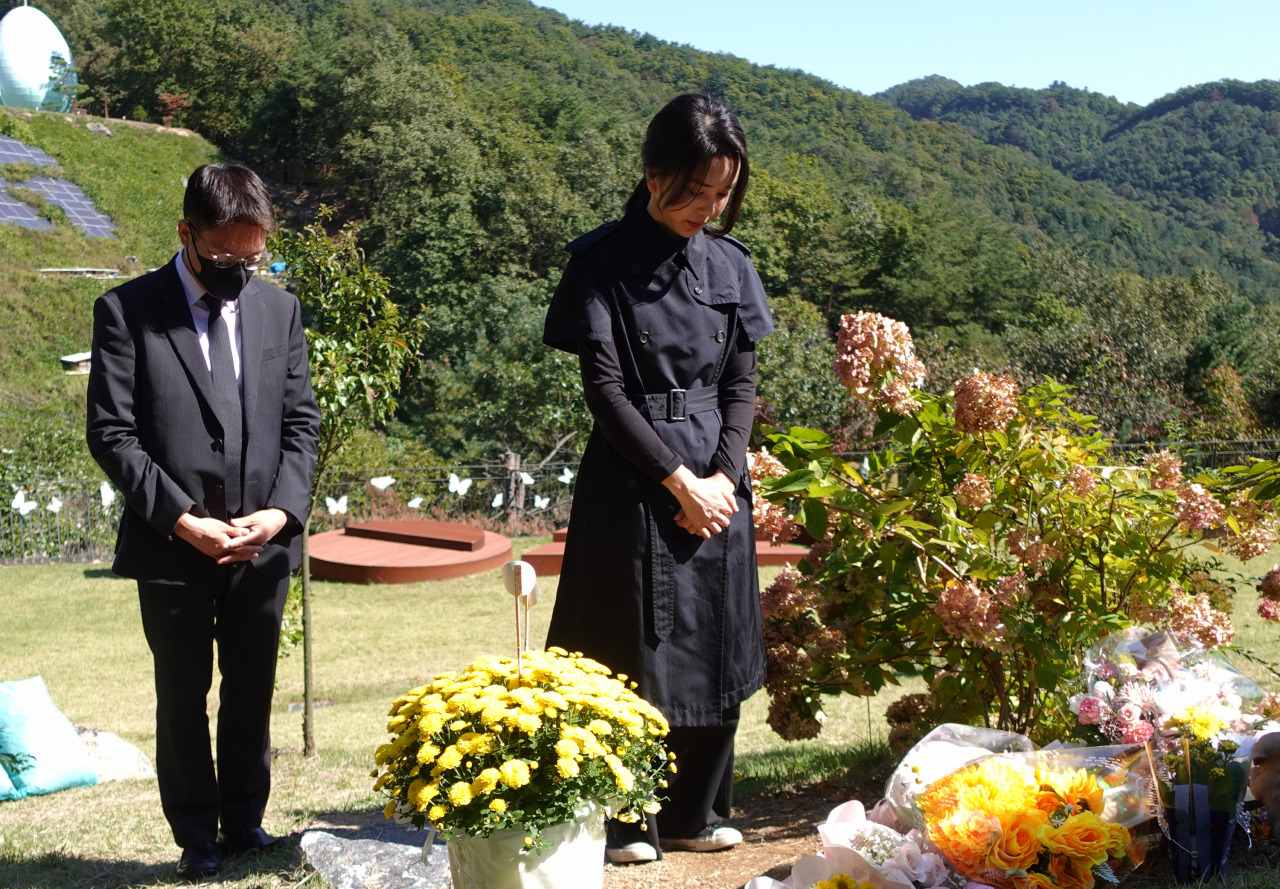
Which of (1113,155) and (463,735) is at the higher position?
(1113,155)

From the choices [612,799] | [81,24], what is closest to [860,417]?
[612,799]

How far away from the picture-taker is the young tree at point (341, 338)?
15.4 feet

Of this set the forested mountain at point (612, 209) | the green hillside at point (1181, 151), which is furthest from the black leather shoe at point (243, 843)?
the green hillside at point (1181, 151)

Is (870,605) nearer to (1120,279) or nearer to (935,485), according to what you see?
(935,485)

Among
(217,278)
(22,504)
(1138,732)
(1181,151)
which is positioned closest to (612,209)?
(22,504)

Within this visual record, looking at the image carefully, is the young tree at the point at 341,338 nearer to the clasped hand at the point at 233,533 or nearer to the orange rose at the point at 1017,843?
the clasped hand at the point at 233,533

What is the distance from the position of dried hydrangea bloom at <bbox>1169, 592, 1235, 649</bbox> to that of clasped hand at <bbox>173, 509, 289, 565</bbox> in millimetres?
2374

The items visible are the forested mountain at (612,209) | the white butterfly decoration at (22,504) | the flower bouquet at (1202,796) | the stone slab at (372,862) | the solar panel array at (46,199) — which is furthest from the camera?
the solar panel array at (46,199)

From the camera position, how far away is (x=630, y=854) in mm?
2617

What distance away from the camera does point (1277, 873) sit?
2225 millimetres

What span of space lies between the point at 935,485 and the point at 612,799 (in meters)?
1.58

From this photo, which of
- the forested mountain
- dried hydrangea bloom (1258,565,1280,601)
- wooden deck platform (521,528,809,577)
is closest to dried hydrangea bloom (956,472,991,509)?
dried hydrangea bloom (1258,565,1280,601)

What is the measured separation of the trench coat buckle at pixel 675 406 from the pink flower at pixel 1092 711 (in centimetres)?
116

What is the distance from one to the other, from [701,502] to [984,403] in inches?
34.8
